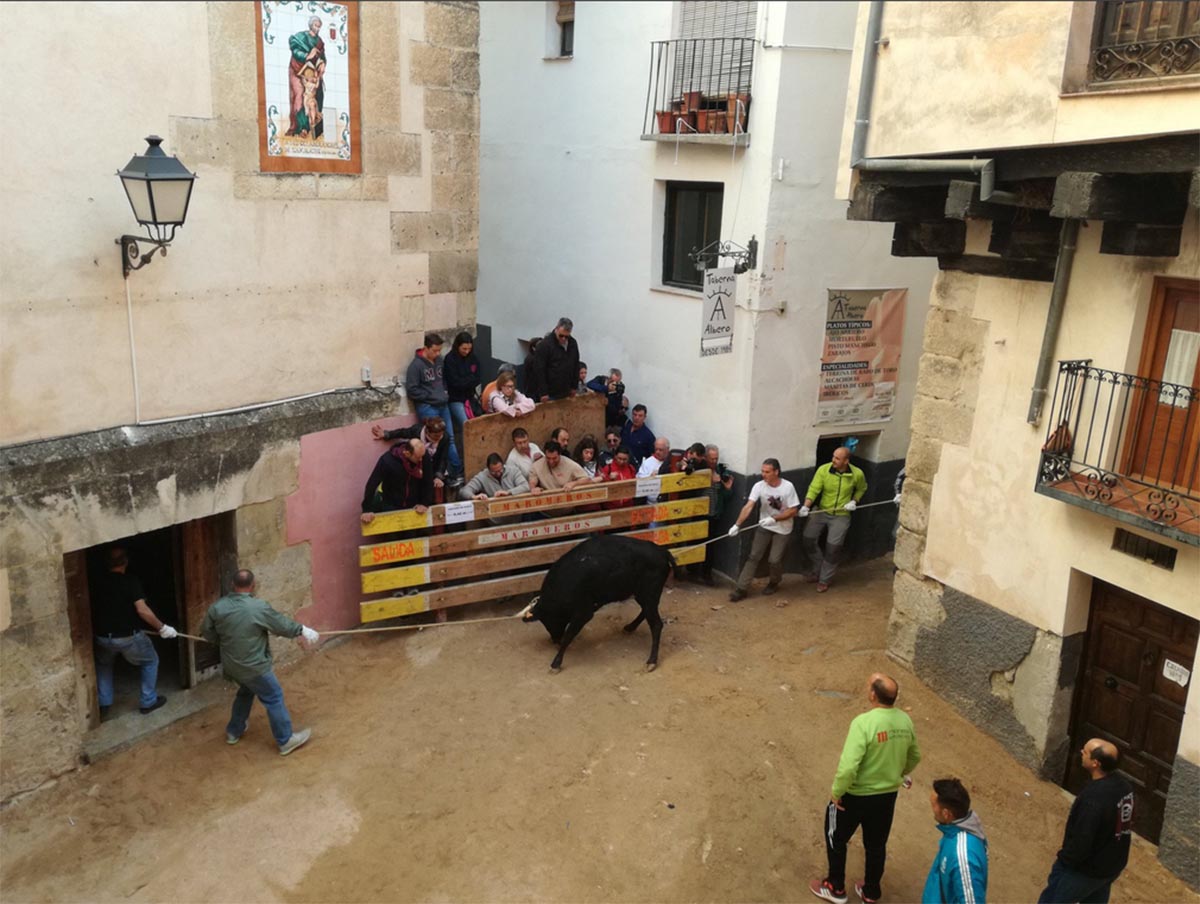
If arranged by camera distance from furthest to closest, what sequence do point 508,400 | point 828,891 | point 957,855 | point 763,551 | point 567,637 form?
1. point 763,551
2. point 508,400
3. point 567,637
4. point 828,891
5. point 957,855

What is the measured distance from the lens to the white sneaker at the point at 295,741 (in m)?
7.70

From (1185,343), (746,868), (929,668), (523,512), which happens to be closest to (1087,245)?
(1185,343)

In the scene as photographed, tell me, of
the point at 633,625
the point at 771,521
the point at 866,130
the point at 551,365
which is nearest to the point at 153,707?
the point at 633,625

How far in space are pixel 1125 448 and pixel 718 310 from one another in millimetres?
4365

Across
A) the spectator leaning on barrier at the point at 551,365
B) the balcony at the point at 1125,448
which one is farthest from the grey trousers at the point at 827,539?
the balcony at the point at 1125,448

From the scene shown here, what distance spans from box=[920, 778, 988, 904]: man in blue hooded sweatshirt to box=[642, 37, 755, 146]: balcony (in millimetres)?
7152

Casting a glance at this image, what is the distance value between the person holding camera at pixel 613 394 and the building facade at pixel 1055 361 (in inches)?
165

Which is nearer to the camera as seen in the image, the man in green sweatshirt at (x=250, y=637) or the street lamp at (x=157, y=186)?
the street lamp at (x=157, y=186)

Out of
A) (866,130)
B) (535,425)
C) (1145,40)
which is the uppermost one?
(1145,40)

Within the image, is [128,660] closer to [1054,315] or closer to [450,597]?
[450,597]

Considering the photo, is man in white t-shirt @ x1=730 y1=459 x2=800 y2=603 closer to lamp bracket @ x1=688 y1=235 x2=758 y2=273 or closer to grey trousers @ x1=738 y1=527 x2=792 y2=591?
grey trousers @ x1=738 y1=527 x2=792 y2=591

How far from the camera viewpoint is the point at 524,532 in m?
9.71

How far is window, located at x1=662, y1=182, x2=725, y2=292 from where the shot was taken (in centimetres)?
1113

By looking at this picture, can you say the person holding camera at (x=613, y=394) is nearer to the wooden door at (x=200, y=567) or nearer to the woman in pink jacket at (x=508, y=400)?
the woman in pink jacket at (x=508, y=400)
